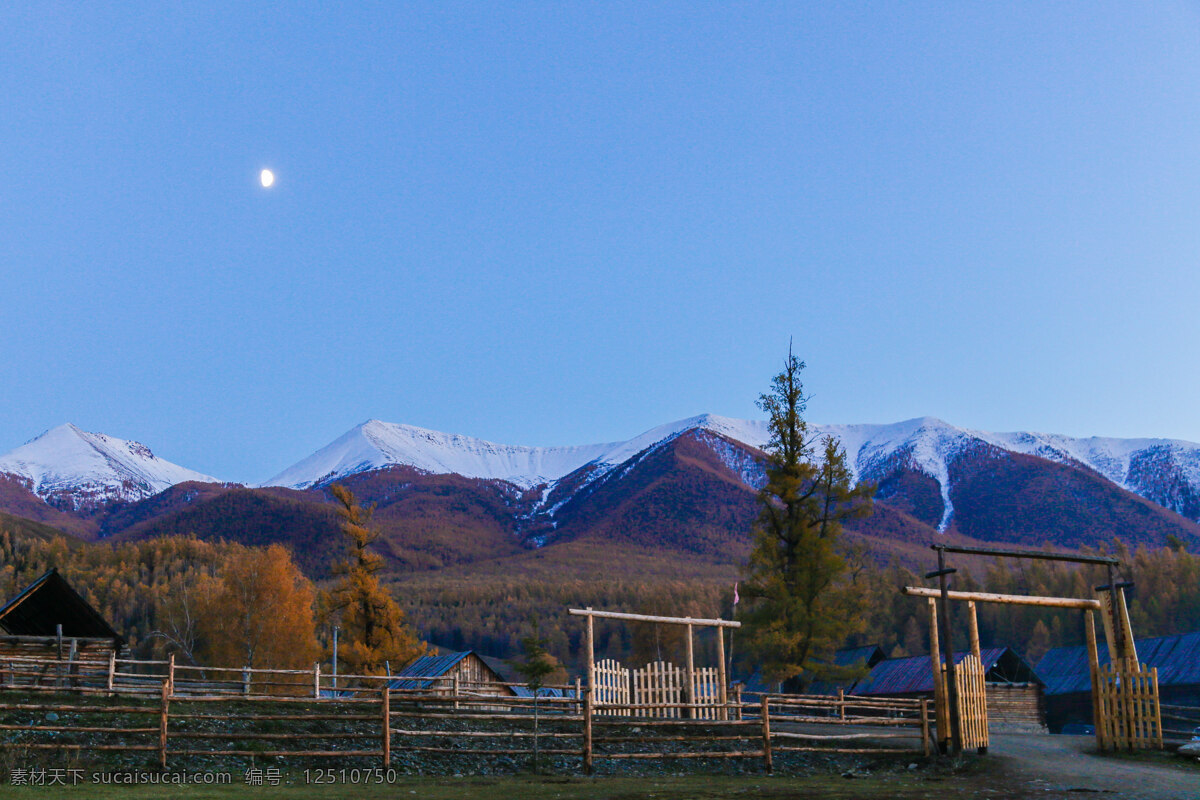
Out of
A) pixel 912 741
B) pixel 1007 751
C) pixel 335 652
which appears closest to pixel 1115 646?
pixel 1007 751

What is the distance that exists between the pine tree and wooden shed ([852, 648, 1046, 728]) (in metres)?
14.8

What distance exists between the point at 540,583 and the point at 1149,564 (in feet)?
295

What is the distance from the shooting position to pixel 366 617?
4050 centimetres

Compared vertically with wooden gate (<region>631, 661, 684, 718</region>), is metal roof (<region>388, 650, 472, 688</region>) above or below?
below

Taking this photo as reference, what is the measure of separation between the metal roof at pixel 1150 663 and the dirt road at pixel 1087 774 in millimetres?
26428

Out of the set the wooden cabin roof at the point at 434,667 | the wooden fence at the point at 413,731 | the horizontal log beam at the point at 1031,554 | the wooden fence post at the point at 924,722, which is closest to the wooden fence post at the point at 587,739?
the wooden fence at the point at 413,731

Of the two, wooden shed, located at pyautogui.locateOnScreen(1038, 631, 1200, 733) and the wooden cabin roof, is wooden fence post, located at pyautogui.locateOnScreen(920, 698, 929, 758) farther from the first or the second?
wooden shed, located at pyautogui.locateOnScreen(1038, 631, 1200, 733)

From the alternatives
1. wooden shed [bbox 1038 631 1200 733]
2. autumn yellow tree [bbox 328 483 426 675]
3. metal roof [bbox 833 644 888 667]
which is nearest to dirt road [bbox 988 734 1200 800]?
autumn yellow tree [bbox 328 483 426 675]

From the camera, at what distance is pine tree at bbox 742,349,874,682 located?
96.9 feet

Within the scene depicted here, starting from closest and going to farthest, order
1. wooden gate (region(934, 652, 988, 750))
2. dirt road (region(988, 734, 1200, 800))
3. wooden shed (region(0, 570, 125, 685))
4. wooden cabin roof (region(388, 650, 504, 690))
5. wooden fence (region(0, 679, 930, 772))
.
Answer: dirt road (region(988, 734, 1200, 800)), wooden fence (region(0, 679, 930, 772)), wooden gate (region(934, 652, 988, 750)), wooden shed (region(0, 570, 125, 685)), wooden cabin roof (region(388, 650, 504, 690))

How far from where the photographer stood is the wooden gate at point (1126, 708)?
19234 millimetres

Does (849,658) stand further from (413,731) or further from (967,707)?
(413,731)

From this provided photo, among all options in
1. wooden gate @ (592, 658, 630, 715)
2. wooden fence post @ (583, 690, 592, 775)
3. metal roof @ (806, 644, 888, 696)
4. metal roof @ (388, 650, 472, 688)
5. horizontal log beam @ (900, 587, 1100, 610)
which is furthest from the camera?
metal roof @ (806, 644, 888, 696)

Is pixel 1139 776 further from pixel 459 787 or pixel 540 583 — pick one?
pixel 540 583
